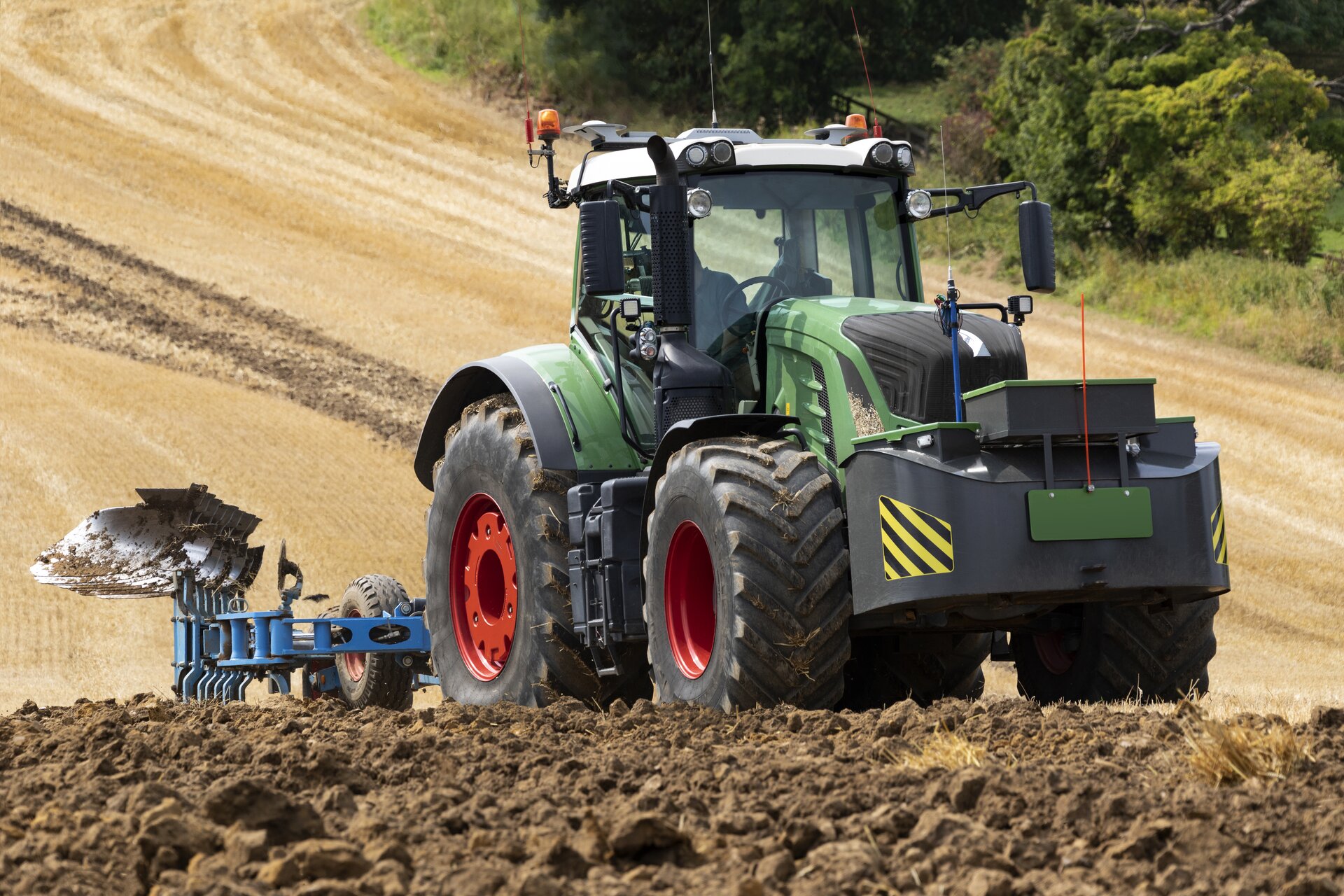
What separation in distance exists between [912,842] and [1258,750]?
132 centimetres

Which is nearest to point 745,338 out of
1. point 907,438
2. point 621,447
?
point 621,447

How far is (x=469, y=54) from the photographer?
112 ft

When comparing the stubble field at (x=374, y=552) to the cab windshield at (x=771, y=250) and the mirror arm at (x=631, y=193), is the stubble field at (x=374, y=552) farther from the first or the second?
the mirror arm at (x=631, y=193)

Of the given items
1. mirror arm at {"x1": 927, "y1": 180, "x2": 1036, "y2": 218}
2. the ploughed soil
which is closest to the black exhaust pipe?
mirror arm at {"x1": 927, "y1": 180, "x2": 1036, "y2": 218}

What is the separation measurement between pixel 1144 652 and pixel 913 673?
1.30 m

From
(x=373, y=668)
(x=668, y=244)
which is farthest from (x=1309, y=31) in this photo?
(x=668, y=244)

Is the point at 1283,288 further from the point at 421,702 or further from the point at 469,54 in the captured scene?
the point at 469,54

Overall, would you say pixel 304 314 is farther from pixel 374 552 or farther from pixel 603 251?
pixel 603 251

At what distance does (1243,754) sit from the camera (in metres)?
4.88

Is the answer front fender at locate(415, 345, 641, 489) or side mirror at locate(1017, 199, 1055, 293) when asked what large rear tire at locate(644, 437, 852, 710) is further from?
side mirror at locate(1017, 199, 1055, 293)

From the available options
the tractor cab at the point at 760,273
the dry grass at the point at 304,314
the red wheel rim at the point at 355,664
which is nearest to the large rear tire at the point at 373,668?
the red wheel rim at the point at 355,664

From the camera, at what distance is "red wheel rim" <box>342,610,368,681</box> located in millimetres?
10430

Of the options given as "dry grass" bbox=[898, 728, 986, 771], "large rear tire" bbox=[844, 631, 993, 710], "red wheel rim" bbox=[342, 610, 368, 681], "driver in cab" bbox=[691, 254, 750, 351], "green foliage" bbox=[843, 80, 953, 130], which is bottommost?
"red wheel rim" bbox=[342, 610, 368, 681]

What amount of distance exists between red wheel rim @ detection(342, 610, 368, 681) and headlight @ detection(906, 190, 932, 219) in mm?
4455
